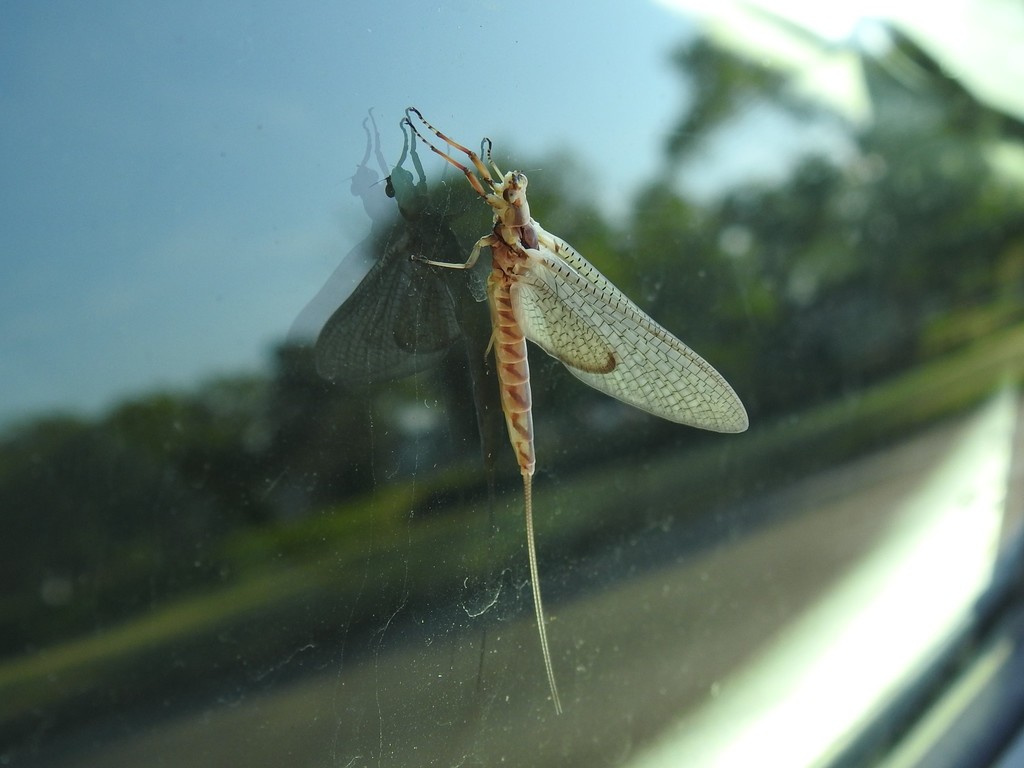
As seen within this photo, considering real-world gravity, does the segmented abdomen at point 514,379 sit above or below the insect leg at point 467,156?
below

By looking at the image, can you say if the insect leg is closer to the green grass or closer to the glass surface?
the glass surface

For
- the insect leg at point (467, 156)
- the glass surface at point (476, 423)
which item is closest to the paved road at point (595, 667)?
the glass surface at point (476, 423)

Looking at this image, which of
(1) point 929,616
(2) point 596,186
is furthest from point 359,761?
(1) point 929,616

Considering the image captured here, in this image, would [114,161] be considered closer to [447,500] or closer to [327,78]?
[327,78]

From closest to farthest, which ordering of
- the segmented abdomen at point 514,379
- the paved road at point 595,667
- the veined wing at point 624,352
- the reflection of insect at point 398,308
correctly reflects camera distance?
the paved road at point 595,667 → the reflection of insect at point 398,308 → the segmented abdomen at point 514,379 → the veined wing at point 624,352

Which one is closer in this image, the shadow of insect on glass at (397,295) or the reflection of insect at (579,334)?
the shadow of insect on glass at (397,295)

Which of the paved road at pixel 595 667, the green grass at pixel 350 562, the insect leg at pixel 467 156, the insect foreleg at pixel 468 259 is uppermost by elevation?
the insect leg at pixel 467 156

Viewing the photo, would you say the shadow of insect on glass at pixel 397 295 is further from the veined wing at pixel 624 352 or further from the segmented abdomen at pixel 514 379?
the veined wing at pixel 624 352

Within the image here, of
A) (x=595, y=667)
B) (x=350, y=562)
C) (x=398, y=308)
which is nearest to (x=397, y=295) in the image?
(x=398, y=308)

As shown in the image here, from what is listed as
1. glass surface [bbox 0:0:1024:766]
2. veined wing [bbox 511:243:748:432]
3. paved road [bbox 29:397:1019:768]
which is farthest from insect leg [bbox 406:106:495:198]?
paved road [bbox 29:397:1019:768]
